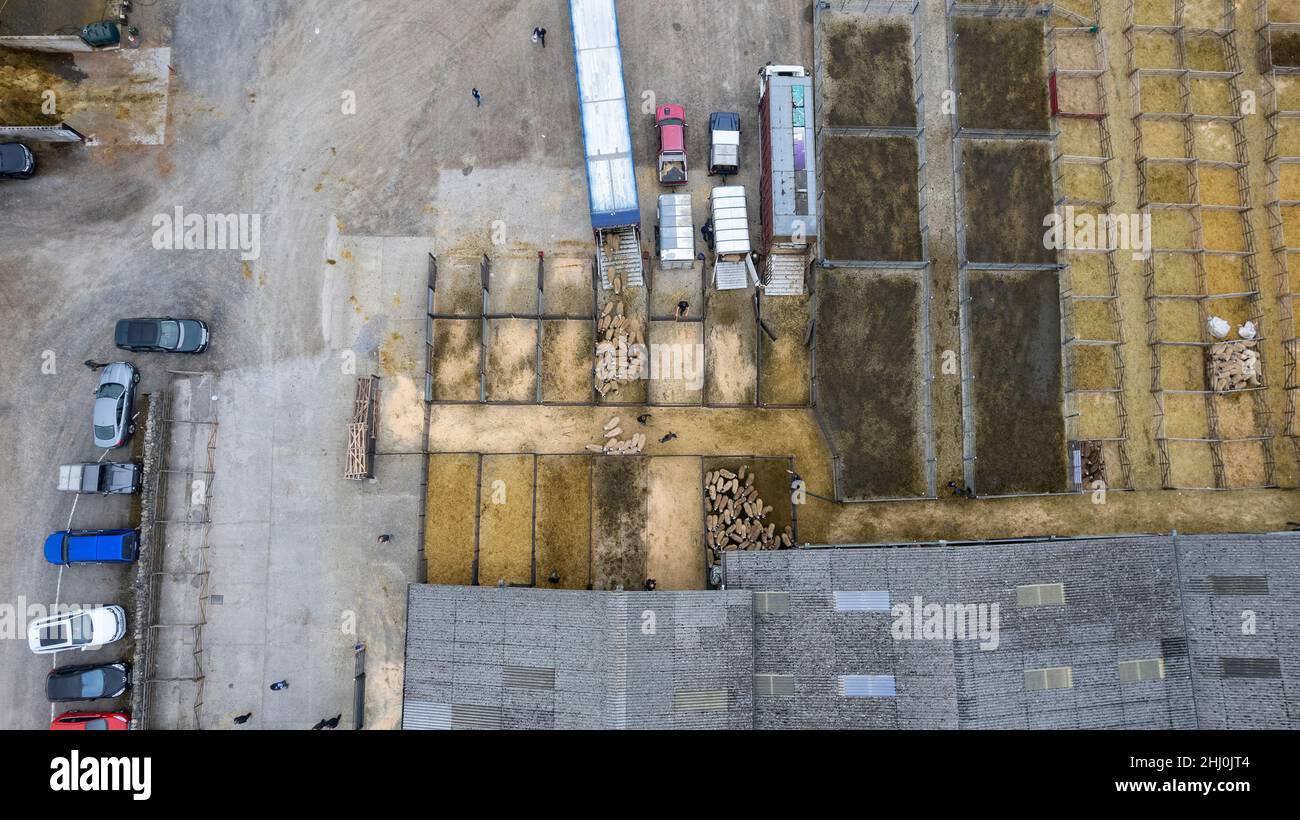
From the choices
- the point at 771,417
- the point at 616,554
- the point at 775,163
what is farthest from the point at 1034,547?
the point at 775,163

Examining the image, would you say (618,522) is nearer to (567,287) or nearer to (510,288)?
(567,287)

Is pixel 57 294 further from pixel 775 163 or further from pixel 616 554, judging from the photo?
pixel 775 163

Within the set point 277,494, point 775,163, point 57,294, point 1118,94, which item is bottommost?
point 277,494

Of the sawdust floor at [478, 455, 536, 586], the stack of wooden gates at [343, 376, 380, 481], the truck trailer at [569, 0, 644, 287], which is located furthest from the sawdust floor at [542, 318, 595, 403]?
the stack of wooden gates at [343, 376, 380, 481]

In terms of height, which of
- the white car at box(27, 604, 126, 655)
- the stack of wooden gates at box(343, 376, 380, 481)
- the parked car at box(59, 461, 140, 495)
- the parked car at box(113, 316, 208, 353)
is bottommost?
the white car at box(27, 604, 126, 655)

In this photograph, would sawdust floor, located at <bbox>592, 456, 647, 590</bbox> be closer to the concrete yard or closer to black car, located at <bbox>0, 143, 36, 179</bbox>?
the concrete yard

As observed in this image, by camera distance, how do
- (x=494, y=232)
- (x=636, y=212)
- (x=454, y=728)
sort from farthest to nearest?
(x=494, y=232) < (x=636, y=212) < (x=454, y=728)

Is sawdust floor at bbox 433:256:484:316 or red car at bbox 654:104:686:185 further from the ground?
red car at bbox 654:104:686:185

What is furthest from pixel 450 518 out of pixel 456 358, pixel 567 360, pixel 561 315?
pixel 561 315
